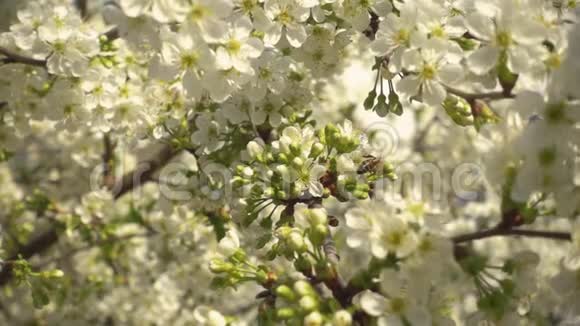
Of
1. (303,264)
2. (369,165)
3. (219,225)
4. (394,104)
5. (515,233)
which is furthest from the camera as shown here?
(219,225)

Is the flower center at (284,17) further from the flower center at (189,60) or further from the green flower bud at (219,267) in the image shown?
the green flower bud at (219,267)

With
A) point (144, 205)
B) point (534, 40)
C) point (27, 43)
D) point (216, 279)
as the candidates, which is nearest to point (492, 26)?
point (534, 40)

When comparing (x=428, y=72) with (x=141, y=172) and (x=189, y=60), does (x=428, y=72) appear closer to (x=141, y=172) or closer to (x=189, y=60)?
(x=189, y=60)

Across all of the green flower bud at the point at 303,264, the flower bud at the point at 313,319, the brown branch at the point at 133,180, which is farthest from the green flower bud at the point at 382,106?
the brown branch at the point at 133,180

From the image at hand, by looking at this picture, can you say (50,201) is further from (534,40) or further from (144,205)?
(534,40)

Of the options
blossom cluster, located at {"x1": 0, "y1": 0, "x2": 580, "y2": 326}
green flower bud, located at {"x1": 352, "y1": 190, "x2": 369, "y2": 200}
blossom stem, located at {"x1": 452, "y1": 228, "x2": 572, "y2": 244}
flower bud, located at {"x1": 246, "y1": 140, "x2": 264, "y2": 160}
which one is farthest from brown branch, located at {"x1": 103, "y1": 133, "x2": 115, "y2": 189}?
blossom stem, located at {"x1": 452, "y1": 228, "x2": 572, "y2": 244}

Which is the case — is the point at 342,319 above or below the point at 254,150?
above

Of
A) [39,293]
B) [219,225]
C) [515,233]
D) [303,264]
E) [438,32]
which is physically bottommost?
[39,293]

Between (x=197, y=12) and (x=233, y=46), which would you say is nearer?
(x=197, y=12)

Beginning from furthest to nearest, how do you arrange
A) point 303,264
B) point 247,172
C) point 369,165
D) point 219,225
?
point 219,225, point 369,165, point 247,172, point 303,264

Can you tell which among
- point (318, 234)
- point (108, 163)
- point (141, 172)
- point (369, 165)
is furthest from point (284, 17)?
point (108, 163)
